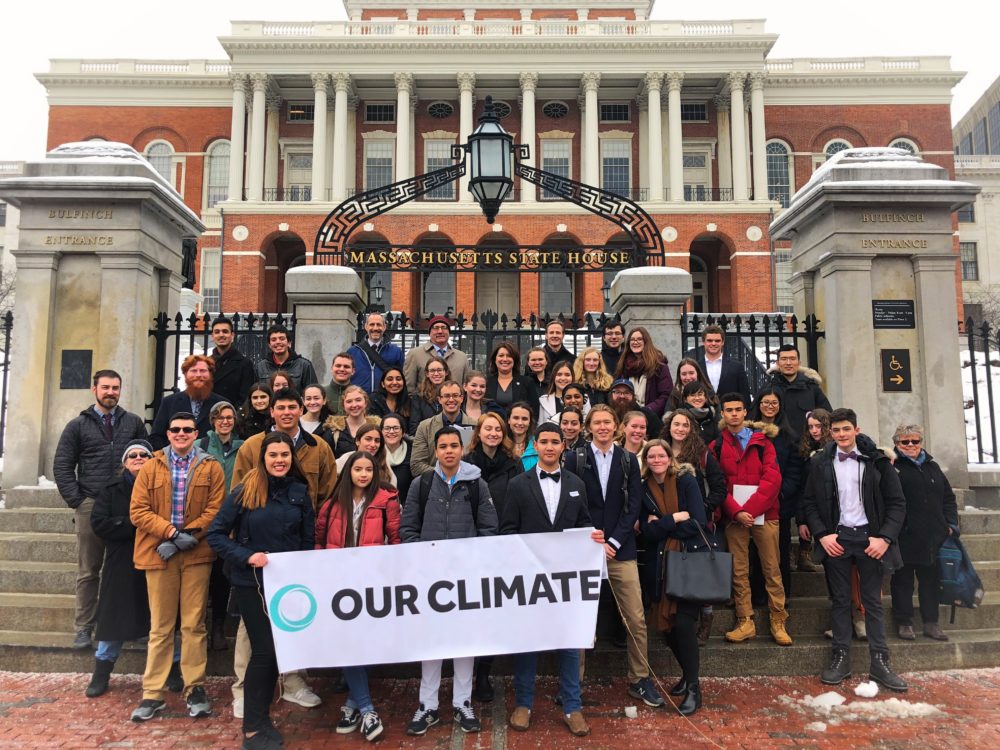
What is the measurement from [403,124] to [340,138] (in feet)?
12.2

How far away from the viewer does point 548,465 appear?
5016 mm

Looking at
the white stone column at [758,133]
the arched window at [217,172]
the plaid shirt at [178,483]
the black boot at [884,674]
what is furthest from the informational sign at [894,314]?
the arched window at [217,172]

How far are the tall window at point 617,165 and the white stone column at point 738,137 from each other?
615cm

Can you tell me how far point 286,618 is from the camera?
4.84 metres

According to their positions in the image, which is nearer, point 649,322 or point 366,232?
point 649,322

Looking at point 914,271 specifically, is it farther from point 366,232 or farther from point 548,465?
point 366,232

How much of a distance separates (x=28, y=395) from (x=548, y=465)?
573cm

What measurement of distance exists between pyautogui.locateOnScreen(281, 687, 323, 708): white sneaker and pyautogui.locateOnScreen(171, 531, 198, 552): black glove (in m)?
1.23

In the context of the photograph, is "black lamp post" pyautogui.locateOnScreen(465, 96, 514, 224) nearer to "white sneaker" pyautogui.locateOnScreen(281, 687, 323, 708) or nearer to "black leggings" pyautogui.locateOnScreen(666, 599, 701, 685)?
"black leggings" pyautogui.locateOnScreen(666, 599, 701, 685)

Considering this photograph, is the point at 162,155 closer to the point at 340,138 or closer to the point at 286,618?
the point at 340,138

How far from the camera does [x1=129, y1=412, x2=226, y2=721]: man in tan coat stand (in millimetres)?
4941

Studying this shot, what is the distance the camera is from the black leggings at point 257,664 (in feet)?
14.8

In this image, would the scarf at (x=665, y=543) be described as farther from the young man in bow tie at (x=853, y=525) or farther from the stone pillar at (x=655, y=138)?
the stone pillar at (x=655, y=138)

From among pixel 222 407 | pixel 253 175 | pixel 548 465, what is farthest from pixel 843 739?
pixel 253 175
